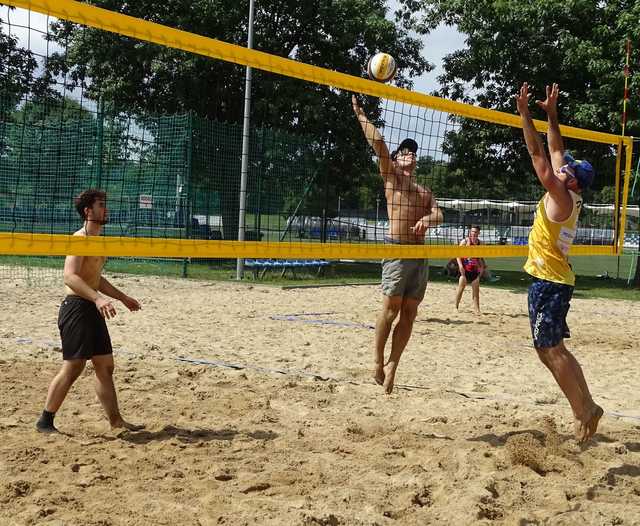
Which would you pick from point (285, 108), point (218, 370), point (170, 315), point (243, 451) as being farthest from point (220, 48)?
point (285, 108)

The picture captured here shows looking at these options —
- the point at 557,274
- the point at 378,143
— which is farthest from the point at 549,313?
the point at 378,143

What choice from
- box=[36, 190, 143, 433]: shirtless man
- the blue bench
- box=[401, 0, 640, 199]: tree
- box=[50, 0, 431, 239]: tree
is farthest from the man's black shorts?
box=[401, 0, 640, 199]: tree

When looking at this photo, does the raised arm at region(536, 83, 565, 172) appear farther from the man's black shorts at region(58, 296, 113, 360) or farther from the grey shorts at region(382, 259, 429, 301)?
the man's black shorts at region(58, 296, 113, 360)

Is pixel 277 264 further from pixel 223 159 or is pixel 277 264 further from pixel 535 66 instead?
pixel 535 66

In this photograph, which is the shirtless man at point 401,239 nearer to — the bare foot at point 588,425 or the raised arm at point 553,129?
the raised arm at point 553,129

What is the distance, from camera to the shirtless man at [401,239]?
5.34m

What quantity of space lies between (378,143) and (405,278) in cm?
102

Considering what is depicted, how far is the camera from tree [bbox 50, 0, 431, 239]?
18.4 m

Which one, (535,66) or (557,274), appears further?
(535,66)

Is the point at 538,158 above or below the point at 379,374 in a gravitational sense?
above

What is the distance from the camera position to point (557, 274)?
14.0ft

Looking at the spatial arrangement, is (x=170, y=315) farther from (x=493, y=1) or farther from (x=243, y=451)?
(x=493, y=1)

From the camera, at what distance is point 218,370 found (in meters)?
6.18

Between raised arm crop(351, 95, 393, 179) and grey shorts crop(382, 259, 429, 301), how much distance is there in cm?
67
